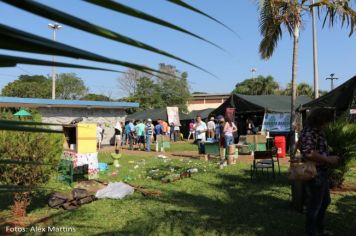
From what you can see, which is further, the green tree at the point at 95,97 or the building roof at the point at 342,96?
the green tree at the point at 95,97

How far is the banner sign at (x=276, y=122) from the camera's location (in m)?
21.1

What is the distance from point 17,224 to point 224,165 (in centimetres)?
762

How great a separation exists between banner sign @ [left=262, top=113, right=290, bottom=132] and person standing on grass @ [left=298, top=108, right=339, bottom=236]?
15.6m

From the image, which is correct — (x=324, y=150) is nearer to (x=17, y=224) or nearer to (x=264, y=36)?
(x=17, y=224)

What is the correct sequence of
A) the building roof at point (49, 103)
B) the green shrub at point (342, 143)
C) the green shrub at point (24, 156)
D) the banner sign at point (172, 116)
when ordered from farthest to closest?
the banner sign at point (172, 116) → the building roof at point (49, 103) → the green shrub at point (342, 143) → the green shrub at point (24, 156)

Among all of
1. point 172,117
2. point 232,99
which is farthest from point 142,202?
point 172,117

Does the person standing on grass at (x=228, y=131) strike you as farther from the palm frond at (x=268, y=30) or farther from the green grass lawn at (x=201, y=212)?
the green grass lawn at (x=201, y=212)

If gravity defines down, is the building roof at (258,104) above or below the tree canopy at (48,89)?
below

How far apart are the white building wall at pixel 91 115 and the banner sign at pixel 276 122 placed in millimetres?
10708

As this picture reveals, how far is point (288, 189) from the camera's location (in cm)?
938

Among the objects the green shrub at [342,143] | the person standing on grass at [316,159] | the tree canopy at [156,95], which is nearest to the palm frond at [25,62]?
the person standing on grass at [316,159]

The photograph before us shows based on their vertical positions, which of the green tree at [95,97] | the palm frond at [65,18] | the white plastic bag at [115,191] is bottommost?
the white plastic bag at [115,191]

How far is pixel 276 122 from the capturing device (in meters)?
21.3

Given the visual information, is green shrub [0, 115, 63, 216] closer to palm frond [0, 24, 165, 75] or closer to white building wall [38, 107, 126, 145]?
palm frond [0, 24, 165, 75]
